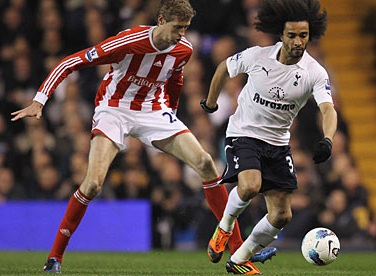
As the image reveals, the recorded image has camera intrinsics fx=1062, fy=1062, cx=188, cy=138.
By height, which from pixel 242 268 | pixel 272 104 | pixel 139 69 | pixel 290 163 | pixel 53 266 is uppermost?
pixel 272 104

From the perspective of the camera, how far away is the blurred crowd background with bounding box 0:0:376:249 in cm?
1224

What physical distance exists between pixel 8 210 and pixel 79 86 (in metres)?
2.13

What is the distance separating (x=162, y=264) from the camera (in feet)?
30.7

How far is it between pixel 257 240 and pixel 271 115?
899mm

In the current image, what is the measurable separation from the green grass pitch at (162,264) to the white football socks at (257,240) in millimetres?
342

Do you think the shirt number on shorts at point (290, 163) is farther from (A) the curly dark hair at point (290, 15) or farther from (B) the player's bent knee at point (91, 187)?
(B) the player's bent knee at point (91, 187)

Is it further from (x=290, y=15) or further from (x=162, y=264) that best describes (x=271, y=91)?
(x=162, y=264)

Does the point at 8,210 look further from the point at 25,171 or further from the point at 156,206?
the point at 156,206

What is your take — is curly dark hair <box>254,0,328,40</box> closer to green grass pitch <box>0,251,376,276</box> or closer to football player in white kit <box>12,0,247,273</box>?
football player in white kit <box>12,0,247,273</box>

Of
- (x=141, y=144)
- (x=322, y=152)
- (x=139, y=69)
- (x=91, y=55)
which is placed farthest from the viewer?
(x=141, y=144)

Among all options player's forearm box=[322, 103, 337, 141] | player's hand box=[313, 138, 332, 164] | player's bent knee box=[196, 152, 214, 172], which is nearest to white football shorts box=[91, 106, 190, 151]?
player's bent knee box=[196, 152, 214, 172]

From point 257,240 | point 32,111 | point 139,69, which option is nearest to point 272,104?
point 257,240

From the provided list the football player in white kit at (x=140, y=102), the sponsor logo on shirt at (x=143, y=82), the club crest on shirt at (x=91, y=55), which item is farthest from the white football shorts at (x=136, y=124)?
the club crest on shirt at (x=91, y=55)

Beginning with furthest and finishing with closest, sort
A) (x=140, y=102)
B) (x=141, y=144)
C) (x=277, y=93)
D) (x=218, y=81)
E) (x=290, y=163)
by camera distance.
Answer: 1. (x=141, y=144)
2. (x=140, y=102)
3. (x=218, y=81)
4. (x=290, y=163)
5. (x=277, y=93)
